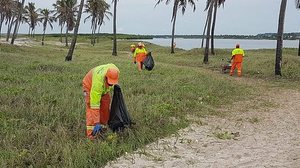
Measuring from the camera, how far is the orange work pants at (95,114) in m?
6.04

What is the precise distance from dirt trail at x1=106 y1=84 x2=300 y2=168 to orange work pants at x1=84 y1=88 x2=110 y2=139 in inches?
34.0

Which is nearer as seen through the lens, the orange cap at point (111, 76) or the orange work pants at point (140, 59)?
the orange cap at point (111, 76)

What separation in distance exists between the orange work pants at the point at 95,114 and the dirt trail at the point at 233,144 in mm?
864

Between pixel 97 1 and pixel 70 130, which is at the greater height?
pixel 97 1

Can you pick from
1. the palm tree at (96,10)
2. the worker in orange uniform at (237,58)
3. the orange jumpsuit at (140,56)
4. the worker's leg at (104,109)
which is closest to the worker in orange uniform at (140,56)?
→ the orange jumpsuit at (140,56)

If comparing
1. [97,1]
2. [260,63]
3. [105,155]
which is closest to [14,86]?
[105,155]

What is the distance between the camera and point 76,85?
1139 cm

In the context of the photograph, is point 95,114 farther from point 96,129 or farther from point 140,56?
point 140,56

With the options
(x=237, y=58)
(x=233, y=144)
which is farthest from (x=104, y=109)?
(x=237, y=58)

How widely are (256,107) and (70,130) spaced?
5751mm

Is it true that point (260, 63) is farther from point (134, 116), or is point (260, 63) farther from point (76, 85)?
point (134, 116)

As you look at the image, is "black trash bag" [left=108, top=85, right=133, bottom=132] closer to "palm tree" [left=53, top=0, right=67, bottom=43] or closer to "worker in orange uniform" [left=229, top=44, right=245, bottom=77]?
"worker in orange uniform" [left=229, top=44, right=245, bottom=77]

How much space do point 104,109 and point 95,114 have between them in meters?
0.68

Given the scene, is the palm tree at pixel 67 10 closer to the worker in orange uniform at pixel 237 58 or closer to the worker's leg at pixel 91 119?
the worker in orange uniform at pixel 237 58
